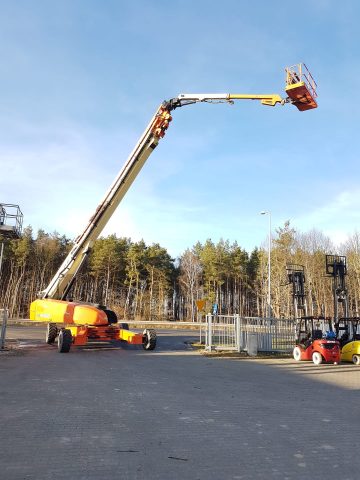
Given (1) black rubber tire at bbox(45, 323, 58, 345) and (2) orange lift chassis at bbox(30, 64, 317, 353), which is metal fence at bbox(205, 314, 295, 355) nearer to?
(2) orange lift chassis at bbox(30, 64, 317, 353)

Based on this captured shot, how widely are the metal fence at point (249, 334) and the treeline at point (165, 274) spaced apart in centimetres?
2484

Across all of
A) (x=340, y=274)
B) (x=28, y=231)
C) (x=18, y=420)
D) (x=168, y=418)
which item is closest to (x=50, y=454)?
(x=18, y=420)

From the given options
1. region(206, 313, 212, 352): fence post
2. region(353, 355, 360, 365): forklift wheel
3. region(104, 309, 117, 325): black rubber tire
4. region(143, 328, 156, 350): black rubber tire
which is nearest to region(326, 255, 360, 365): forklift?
region(353, 355, 360, 365): forklift wheel

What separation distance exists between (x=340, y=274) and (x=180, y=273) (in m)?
A: 49.2

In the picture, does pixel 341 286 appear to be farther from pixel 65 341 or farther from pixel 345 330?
pixel 65 341

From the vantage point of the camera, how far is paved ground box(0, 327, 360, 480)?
4.79 meters

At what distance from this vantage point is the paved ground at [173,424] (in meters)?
4.79

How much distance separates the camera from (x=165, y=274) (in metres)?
60.9

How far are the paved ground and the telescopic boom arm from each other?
20.9ft

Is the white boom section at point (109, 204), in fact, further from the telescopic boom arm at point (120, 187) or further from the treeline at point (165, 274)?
the treeline at point (165, 274)

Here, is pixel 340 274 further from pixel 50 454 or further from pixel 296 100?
pixel 50 454

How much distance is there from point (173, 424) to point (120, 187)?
40.9 ft

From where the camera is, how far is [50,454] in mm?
5086

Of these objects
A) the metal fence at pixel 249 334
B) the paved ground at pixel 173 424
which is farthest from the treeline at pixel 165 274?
the paved ground at pixel 173 424
